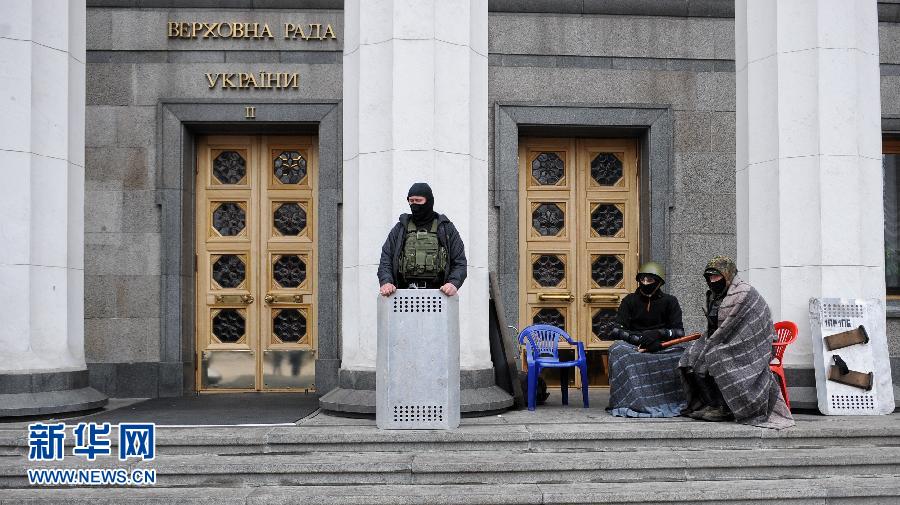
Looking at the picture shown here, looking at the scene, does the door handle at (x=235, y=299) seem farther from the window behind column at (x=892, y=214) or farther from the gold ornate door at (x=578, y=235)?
the window behind column at (x=892, y=214)

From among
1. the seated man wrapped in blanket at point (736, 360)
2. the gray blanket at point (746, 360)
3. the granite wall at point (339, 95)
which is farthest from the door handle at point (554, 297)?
the gray blanket at point (746, 360)

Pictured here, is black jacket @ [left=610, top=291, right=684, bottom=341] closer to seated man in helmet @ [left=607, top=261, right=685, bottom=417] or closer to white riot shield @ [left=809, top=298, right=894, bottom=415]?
seated man in helmet @ [left=607, top=261, right=685, bottom=417]

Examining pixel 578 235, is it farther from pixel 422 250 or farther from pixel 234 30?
pixel 234 30

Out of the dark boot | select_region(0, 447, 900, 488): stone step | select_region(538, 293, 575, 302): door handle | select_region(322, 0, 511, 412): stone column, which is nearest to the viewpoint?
select_region(0, 447, 900, 488): stone step

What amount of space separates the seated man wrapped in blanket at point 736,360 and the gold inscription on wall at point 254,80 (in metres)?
6.27

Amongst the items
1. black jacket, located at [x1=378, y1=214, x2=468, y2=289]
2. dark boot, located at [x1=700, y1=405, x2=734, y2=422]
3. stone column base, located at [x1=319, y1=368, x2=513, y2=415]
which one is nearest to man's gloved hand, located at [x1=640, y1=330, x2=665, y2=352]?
dark boot, located at [x1=700, y1=405, x2=734, y2=422]

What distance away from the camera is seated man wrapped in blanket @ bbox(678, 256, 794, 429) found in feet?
26.7

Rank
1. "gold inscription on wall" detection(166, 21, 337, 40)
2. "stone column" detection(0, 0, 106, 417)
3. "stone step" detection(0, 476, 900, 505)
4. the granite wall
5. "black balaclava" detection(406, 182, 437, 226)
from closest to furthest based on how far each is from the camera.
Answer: "stone step" detection(0, 476, 900, 505)
"black balaclava" detection(406, 182, 437, 226)
"stone column" detection(0, 0, 106, 417)
the granite wall
"gold inscription on wall" detection(166, 21, 337, 40)

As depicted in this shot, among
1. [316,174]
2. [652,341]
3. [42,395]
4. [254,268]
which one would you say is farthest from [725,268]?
[42,395]

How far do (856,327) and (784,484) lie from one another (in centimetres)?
287

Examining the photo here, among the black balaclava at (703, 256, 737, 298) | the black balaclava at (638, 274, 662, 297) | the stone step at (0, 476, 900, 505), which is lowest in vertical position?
the stone step at (0, 476, 900, 505)

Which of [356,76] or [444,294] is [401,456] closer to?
[444,294]

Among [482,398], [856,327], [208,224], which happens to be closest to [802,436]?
[856,327]

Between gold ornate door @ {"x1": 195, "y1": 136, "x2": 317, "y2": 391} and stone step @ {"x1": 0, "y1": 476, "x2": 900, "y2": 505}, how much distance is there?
18.0 feet
